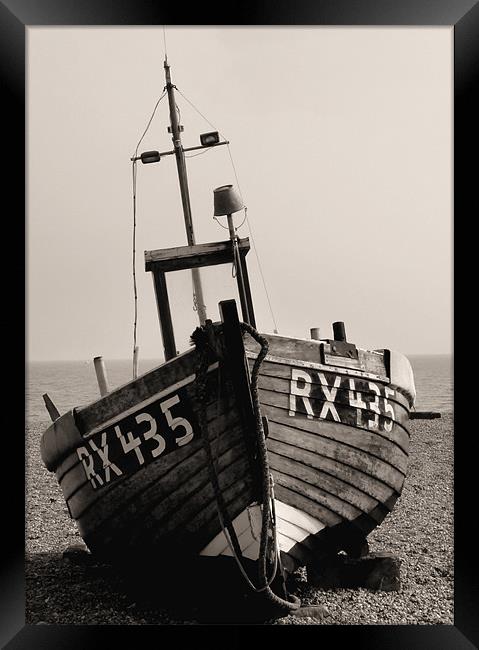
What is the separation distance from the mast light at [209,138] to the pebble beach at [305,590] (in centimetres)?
301

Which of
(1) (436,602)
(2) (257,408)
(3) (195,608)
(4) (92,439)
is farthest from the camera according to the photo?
(1) (436,602)

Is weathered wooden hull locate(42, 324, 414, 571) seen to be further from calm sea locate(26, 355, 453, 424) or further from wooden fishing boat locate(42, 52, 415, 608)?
calm sea locate(26, 355, 453, 424)

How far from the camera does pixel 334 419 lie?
3732mm

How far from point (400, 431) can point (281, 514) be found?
41.5 inches

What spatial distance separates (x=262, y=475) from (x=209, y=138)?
2.65 m

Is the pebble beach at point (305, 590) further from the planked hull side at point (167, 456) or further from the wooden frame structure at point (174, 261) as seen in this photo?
the wooden frame structure at point (174, 261)

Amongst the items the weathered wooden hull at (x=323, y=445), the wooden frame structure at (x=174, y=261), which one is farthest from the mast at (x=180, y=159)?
the weathered wooden hull at (x=323, y=445)

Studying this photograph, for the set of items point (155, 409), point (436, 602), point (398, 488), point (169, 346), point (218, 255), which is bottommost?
point (436, 602)

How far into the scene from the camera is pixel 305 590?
4.10 metres

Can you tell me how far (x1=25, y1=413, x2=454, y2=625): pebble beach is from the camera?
12.8 feet

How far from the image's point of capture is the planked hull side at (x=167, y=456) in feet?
11.4
